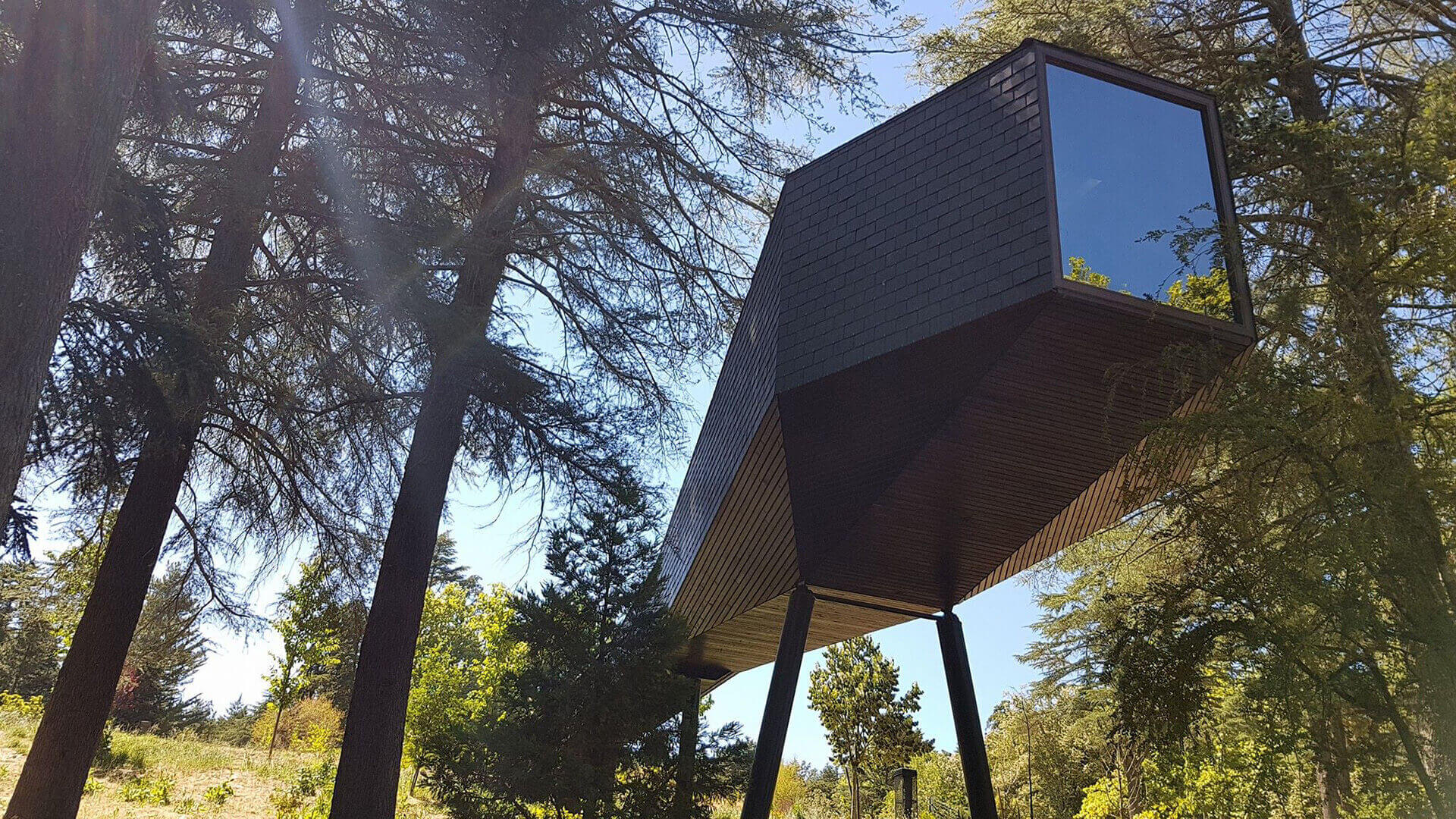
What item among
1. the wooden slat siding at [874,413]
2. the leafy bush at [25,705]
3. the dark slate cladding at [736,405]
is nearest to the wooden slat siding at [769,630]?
the dark slate cladding at [736,405]

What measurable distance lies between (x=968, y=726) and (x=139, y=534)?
6718mm

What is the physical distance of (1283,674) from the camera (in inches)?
218

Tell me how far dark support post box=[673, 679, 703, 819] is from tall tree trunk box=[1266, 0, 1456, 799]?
15.9 feet

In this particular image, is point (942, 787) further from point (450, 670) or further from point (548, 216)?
point (548, 216)

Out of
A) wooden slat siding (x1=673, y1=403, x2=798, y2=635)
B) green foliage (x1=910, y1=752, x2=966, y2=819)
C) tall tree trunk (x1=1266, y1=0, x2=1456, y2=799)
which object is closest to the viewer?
tall tree trunk (x1=1266, y1=0, x2=1456, y2=799)

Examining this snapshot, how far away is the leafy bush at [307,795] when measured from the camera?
10.3 meters

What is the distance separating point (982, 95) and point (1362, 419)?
9.20ft

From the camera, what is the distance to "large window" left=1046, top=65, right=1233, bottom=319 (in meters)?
5.05

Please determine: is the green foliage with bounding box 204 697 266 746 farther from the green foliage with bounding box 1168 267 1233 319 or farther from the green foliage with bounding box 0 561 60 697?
the green foliage with bounding box 1168 267 1233 319

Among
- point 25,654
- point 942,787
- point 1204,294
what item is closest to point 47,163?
point 1204,294

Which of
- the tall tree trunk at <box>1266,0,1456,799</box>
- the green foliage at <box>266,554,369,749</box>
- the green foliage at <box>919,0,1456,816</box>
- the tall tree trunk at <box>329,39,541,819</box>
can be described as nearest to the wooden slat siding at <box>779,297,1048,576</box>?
the green foliage at <box>919,0,1456,816</box>

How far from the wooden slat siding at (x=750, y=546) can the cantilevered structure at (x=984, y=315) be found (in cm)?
4

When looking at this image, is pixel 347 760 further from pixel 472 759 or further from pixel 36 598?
pixel 36 598

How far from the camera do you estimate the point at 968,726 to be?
7.67 metres
